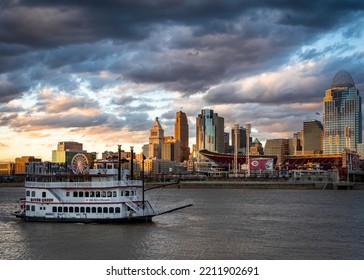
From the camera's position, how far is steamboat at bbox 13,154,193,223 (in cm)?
5566

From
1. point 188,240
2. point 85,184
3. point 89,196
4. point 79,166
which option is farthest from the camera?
point 79,166

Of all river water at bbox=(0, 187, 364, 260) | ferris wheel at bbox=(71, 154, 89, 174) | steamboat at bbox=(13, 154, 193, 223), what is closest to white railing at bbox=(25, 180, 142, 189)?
steamboat at bbox=(13, 154, 193, 223)

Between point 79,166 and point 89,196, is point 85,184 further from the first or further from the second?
point 79,166

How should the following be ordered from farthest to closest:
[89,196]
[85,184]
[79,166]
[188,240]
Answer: [79,166] < [89,196] < [85,184] < [188,240]

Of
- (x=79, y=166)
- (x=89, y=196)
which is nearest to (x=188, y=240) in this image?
(x=89, y=196)

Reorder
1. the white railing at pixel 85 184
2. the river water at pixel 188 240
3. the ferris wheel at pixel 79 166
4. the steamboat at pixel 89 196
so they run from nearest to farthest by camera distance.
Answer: the river water at pixel 188 240 → the white railing at pixel 85 184 → the steamboat at pixel 89 196 → the ferris wheel at pixel 79 166

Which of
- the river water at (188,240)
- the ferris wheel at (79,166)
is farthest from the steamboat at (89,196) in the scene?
the river water at (188,240)

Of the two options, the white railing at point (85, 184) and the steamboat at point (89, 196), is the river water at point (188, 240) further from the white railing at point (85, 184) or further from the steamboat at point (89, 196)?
the white railing at point (85, 184)

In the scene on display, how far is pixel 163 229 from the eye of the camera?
180 feet

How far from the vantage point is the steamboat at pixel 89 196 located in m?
55.7

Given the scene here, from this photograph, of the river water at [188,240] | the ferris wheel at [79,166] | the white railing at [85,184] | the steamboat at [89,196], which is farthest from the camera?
the ferris wheel at [79,166]

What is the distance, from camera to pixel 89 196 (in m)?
56.3
